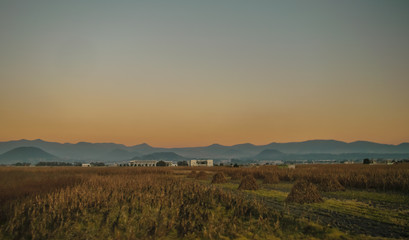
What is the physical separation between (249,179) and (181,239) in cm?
1571

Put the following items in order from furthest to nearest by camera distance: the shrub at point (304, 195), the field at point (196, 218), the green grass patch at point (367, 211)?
1. the shrub at point (304, 195)
2. the green grass patch at point (367, 211)
3. the field at point (196, 218)

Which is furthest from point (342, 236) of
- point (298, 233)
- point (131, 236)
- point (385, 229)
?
point (131, 236)

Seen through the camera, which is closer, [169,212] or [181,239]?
[181,239]

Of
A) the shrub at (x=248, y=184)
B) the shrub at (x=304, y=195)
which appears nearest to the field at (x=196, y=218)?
the shrub at (x=304, y=195)

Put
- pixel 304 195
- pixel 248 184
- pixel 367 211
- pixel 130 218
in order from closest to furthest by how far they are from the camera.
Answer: pixel 130 218 → pixel 367 211 → pixel 304 195 → pixel 248 184

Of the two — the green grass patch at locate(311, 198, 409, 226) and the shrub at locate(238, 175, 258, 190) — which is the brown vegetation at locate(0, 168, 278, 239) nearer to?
the green grass patch at locate(311, 198, 409, 226)

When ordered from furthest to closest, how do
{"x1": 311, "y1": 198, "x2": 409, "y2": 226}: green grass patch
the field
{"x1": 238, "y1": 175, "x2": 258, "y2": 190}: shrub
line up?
1. {"x1": 238, "y1": 175, "x2": 258, "y2": 190}: shrub
2. {"x1": 311, "y1": 198, "x2": 409, "y2": 226}: green grass patch
3. the field

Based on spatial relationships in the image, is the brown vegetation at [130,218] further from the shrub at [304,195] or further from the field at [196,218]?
the shrub at [304,195]

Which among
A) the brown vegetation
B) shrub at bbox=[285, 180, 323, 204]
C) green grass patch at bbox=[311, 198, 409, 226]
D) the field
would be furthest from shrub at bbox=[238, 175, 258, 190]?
the brown vegetation

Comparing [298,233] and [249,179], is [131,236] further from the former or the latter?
[249,179]

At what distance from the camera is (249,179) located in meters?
25.5

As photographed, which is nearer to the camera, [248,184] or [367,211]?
[367,211]

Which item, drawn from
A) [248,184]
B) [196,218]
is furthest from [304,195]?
[248,184]

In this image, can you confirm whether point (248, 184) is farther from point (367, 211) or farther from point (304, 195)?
point (367, 211)
